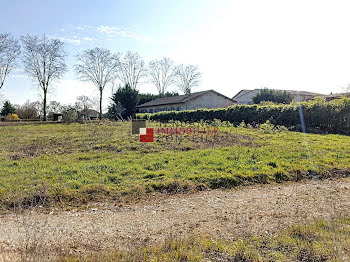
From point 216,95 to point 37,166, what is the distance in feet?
111

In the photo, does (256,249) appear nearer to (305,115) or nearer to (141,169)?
(141,169)

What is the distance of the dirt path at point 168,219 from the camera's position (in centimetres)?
356

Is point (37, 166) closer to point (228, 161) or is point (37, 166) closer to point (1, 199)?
point (1, 199)

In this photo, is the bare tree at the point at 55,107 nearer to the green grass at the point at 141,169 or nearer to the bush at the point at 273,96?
the bush at the point at 273,96

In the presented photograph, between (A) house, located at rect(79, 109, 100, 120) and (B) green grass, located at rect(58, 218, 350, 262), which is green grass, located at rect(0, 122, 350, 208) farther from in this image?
(A) house, located at rect(79, 109, 100, 120)

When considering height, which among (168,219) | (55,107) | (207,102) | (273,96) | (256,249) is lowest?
(168,219)

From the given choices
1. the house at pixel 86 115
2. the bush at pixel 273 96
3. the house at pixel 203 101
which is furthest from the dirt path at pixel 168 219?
the house at pixel 203 101

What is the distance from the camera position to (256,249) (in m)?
3.14

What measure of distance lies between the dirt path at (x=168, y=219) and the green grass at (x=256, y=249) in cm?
36

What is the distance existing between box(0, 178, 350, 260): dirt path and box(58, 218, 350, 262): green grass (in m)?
0.36

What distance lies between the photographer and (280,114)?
18.9 m

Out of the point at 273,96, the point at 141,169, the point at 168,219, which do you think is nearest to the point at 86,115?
the point at 273,96

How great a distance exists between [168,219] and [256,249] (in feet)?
5.72

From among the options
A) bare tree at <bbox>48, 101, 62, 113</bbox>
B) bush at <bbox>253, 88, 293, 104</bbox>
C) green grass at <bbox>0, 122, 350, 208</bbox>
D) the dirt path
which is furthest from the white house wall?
the dirt path
